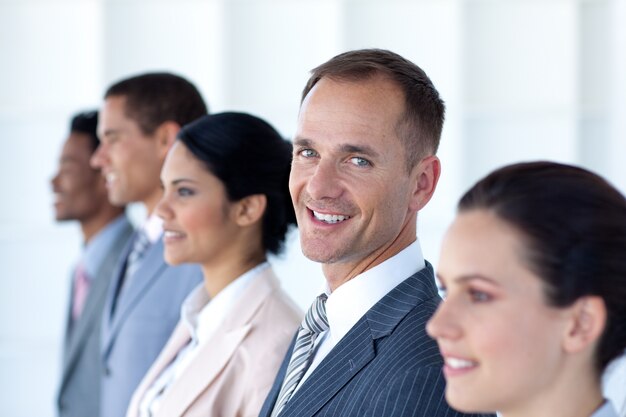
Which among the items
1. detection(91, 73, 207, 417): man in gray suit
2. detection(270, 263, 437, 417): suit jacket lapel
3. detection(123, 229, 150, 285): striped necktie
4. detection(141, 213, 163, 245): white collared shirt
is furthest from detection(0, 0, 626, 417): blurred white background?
detection(270, 263, 437, 417): suit jacket lapel

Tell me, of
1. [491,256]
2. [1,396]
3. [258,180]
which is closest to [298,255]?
[1,396]

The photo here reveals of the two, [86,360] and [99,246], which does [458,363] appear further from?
[99,246]

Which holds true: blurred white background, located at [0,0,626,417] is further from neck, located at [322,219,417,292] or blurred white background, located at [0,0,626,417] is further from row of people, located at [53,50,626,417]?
neck, located at [322,219,417,292]

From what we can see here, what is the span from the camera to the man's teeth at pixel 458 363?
4.59 ft

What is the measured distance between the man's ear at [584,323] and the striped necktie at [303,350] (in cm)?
75

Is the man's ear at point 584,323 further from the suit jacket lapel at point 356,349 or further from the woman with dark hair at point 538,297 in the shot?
the suit jacket lapel at point 356,349

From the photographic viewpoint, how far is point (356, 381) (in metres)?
1.82

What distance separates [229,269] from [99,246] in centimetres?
167

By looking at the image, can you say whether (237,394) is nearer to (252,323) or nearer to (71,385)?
(252,323)

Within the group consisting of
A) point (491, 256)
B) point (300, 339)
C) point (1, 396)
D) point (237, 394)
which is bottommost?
point (1, 396)

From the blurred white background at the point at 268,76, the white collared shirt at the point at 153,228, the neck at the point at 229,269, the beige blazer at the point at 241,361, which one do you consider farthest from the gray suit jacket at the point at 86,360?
the blurred white background at the point at 268,76

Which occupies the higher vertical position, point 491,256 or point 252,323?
point 491,256

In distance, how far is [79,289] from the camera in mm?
4324

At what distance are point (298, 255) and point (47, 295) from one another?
1405mm
